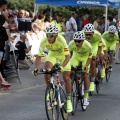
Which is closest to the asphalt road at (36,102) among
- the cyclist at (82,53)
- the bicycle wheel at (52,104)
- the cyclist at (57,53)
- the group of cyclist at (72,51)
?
the group of cyclist at (72,51)

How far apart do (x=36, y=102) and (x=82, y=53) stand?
1.64m

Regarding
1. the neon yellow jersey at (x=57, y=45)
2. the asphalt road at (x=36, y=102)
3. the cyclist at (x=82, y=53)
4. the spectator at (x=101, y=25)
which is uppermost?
the neon yellow jersey at (x=57, y=45)

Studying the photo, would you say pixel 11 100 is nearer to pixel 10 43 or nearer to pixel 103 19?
pixel 10 43

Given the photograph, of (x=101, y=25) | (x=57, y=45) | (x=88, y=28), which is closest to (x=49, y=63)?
(x=57, y=45)

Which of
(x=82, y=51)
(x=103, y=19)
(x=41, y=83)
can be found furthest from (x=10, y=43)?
(x=103, y=19)

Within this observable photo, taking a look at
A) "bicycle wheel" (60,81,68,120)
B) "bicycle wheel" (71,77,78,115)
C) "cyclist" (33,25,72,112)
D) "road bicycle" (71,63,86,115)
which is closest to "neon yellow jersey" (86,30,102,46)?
"road bicycle" (71,63,86,115)

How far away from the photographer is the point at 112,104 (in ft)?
39.7

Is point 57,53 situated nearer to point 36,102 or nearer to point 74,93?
point 74,93

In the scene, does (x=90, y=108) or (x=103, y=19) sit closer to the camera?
(x=90, y=108)

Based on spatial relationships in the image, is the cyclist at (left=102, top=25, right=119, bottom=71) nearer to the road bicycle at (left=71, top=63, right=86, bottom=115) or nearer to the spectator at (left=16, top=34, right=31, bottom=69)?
the spectator at (left=16, top=34, right=31, bottom=69)

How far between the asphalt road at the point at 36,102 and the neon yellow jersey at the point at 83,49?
1.22 meters

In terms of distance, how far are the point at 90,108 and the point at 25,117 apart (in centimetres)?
192

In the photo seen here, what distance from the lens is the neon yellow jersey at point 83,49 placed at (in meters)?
11.3

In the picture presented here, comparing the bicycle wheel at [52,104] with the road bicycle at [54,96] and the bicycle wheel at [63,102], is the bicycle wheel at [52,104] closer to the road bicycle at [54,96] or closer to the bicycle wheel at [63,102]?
the road bicycle at [54,96]
